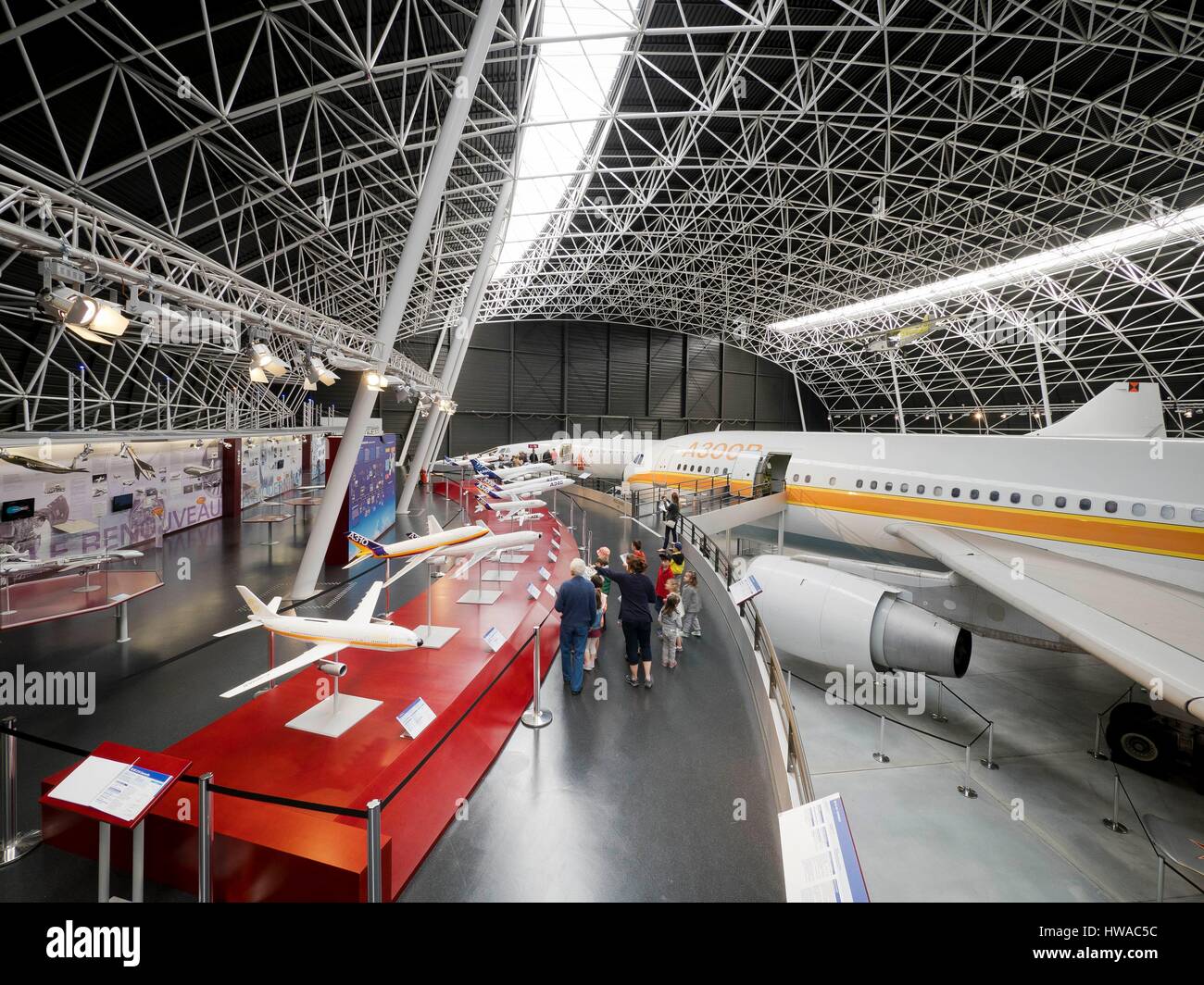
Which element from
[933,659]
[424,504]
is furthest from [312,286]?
[933,659]

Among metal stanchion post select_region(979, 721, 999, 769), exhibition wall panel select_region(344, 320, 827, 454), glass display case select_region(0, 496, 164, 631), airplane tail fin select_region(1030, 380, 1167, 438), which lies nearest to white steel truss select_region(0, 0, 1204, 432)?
glass display case select_region(0, 496, 164, 631)

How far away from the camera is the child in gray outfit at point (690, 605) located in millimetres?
8359

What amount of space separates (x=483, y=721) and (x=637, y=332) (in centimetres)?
4438

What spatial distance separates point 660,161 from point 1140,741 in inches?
895

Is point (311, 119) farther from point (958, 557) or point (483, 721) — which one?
point (958, 557)

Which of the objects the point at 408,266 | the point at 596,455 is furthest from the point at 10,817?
the point at 596,455

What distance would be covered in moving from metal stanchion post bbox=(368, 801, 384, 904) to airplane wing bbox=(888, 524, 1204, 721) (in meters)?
6.83

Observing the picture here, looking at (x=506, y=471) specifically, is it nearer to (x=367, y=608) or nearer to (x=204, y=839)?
(x=367, y=608)

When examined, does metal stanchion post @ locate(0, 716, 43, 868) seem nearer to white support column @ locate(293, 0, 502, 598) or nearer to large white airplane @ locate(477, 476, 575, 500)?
white support column @ locate(293, 0, 502, 598)

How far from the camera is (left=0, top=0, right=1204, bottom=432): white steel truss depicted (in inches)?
400

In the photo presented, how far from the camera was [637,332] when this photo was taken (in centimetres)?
4606

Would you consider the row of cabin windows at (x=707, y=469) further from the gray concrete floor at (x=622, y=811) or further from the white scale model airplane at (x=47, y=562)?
the white scale model airplane at (x=47, y=562)
